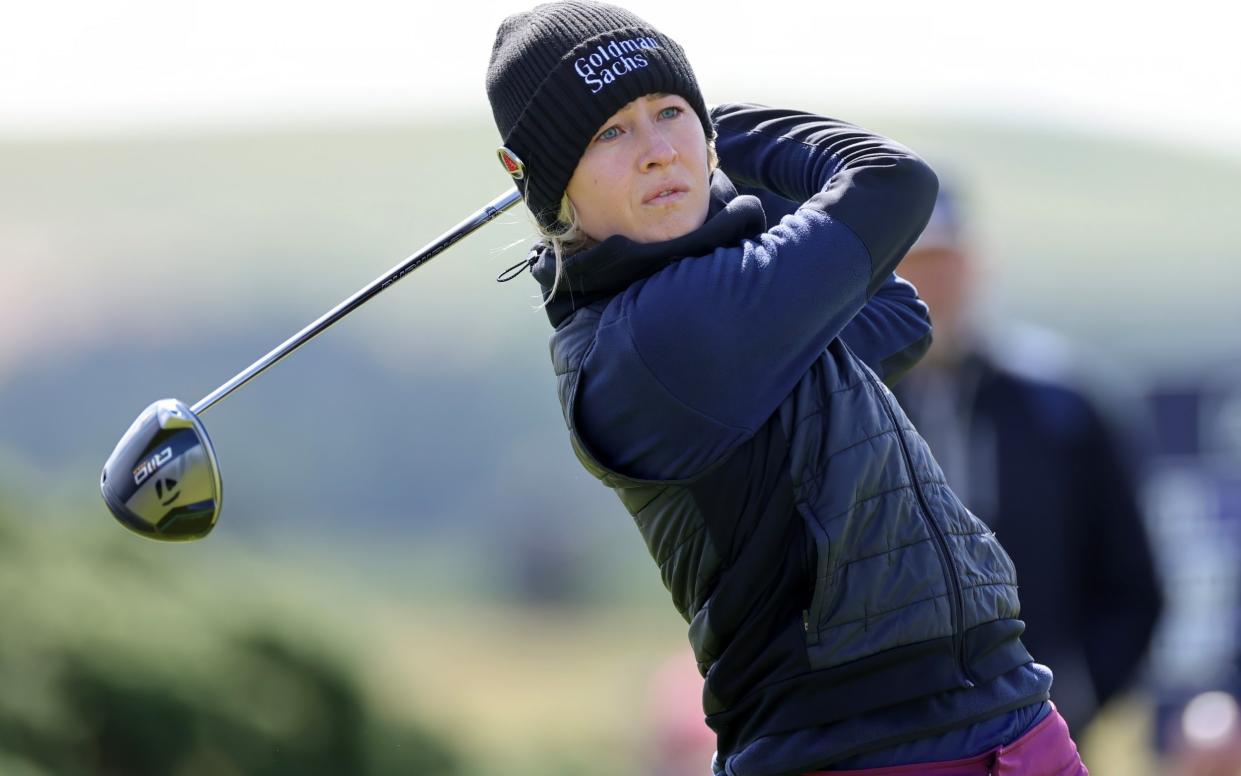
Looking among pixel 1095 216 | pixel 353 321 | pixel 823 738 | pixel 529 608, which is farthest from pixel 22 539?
pixel 1095 216

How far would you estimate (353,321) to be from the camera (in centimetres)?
1530

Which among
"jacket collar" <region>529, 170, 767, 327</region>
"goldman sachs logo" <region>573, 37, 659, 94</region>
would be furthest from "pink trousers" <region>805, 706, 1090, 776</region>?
"goldman sachs logo" <region>573, 37, 659, 94</region>

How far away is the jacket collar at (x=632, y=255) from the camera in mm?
2381

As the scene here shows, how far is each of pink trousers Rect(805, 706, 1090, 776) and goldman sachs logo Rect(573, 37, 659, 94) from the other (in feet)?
3.33

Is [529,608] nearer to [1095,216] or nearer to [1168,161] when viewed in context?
[1095,216]

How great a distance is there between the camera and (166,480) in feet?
8.61

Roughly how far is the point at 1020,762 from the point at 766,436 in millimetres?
560

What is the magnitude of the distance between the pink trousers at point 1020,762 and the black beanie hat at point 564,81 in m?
0.95

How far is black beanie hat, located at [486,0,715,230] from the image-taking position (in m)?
2.45

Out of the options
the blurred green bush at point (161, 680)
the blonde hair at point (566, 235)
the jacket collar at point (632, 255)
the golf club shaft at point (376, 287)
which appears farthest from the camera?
the blurred green bush at point (161, 680)

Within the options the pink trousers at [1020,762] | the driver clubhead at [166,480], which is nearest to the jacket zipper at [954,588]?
the pink trousers at [1020,762]

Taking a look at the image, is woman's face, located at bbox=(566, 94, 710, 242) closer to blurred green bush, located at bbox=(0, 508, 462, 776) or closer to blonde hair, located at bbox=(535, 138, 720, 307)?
blonde hair, located at bbox=(535, 138, 720, 307)

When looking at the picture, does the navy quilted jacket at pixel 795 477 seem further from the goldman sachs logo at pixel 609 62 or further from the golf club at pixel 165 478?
the golf club at pixel 165 478

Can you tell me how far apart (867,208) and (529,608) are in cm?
1039
